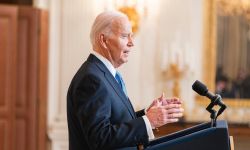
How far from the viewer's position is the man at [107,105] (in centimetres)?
202

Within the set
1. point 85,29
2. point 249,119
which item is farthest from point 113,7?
point 249,119

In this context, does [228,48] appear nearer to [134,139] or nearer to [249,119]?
[249,119]

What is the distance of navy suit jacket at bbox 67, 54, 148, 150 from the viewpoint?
6.59ft

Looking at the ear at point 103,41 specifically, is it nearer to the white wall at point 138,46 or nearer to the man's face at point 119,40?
the man's face at point 119,40

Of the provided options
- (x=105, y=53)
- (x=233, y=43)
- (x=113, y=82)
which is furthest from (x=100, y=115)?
(x=233, y=43)

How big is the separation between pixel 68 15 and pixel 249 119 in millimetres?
2017

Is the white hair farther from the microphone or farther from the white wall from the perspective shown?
the white wall

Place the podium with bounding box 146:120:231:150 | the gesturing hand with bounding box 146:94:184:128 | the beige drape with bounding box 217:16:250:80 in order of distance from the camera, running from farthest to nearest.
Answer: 1. the beige drape with bounding box 217:16:250:80
2. the gesturing hand with bounding box 146:94:184:128
3. the podium with bounding box 146:120:231:150

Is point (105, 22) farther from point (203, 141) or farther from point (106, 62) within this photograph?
point (203, 141)

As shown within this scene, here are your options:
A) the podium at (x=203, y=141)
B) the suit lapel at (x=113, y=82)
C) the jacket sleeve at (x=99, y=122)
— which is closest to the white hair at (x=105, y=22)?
the suit lapel at (x=113, y=82)

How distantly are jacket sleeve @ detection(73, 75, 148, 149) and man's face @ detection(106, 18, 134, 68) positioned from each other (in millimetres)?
184

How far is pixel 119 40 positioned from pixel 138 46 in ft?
9.44

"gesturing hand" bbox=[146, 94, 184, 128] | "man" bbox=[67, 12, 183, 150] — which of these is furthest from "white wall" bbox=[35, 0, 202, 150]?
"gesturing hand" bbox=[146, 94, 184, 128]

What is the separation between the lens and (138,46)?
16.6 ft
